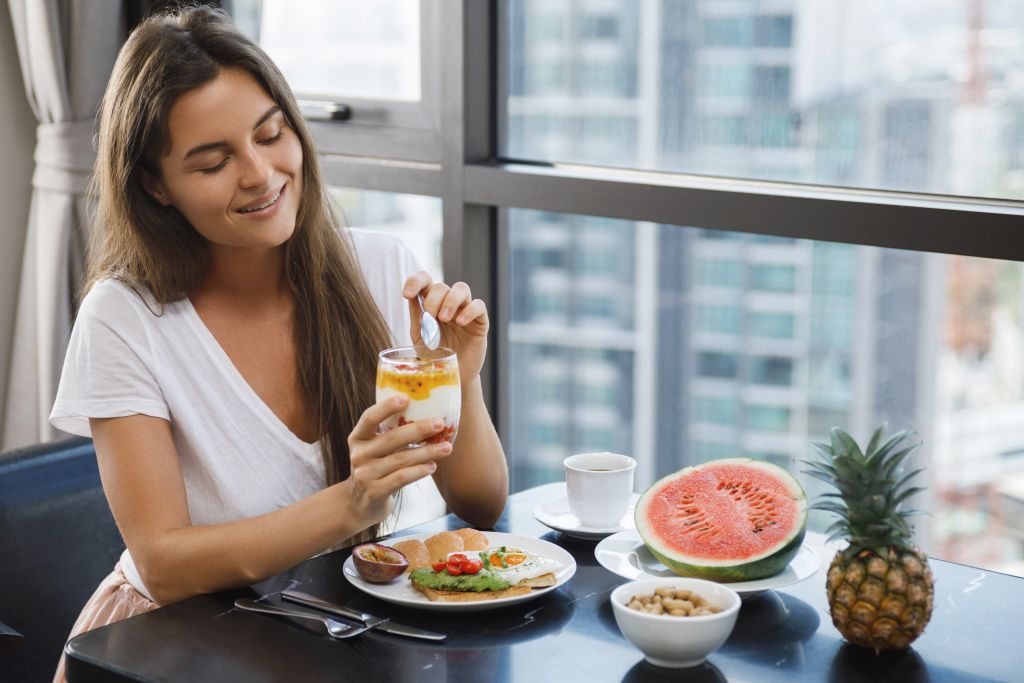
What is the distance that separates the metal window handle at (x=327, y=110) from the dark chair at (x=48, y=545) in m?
1.01

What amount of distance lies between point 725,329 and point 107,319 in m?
1.79

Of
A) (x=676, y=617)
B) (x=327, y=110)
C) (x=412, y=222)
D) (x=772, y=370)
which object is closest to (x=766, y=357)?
(x=772, y=370)

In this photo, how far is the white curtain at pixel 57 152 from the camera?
9.67 ft

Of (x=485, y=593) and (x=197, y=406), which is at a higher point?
(x=197, y=406)

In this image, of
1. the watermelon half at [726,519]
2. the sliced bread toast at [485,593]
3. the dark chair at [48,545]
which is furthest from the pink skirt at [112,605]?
the watermelon half at [726,519]

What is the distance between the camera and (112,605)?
1.80 metres

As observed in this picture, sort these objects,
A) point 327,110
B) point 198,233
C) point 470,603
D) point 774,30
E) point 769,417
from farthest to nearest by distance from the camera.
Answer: point 769,417 → point 327,110 → point 774,30 → point 198,233 → point 470,603

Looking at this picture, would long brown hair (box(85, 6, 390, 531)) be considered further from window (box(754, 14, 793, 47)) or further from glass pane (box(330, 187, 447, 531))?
window (box(754, 14, 793, 47))

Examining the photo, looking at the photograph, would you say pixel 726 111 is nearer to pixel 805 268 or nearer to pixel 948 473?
pixel 805 268

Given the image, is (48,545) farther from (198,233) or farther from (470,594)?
(470,594)

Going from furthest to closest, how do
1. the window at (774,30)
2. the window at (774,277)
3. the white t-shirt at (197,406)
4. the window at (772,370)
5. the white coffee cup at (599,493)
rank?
1. the window at (772,370)
2. the window at (774,277)
3. the window at (774,30)
4. the white t-shirt at (197,406)
5. the white coffee cup at (599,493)

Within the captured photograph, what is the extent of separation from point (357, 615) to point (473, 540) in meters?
0.24

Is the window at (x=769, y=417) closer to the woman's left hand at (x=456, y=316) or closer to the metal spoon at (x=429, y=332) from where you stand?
the metal spoon at (x=429, y=332)

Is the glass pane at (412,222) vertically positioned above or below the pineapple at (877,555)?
above
